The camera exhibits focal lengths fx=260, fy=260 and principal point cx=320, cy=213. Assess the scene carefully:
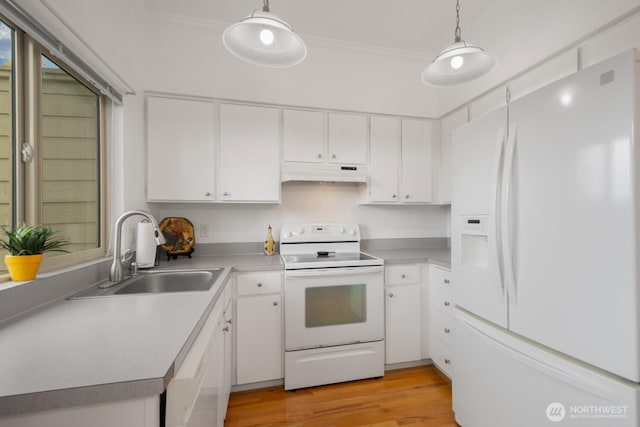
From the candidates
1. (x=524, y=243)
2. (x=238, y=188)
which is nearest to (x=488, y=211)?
(x=524, y=243)

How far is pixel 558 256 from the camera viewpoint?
1.00 m

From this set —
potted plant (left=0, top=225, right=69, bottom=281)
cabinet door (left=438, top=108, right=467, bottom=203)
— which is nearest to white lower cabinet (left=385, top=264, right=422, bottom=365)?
cabinet door (left=438, top=108, right=467, bottom=203)

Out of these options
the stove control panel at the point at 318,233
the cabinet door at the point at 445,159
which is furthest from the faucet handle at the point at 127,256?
the cabinet door at the point at 445,159

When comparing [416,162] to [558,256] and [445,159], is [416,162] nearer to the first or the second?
[445,159]

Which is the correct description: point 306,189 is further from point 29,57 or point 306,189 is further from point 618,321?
Result: point 618,321

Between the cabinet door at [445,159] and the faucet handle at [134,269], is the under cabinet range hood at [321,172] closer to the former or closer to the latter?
the cabinet door at [445,159]

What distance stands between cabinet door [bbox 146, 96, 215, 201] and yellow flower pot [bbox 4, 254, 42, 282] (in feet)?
3.44

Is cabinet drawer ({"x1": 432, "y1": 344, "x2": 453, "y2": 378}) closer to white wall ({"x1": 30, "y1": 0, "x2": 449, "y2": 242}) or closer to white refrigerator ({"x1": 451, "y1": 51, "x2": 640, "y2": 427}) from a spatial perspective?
white refrigerator ({"x1": 451, "y1": 51, "x2": 640, "y2": 427})

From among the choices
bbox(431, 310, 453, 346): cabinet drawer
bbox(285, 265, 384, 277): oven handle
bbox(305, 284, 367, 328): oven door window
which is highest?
bbox(285, 265, 384, 277): oven handle

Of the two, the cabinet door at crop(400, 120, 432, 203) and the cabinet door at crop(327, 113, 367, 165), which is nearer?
the cabinet door at crop(327, 113, 367, 165)

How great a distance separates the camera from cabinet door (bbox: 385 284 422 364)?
209 centimetres

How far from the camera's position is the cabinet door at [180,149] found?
78.6 inches

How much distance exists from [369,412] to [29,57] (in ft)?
8.43

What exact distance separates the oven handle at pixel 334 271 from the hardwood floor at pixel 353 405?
84 centimetres
